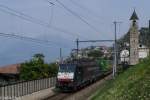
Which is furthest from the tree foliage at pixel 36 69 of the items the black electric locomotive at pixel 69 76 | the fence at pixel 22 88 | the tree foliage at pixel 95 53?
the tree foliage at pixel 95 53

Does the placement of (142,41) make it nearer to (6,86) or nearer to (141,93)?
(6,86)

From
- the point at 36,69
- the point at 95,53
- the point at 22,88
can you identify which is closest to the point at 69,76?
the point at 22,88

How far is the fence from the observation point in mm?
31761

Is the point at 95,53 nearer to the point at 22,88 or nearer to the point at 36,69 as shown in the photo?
the point at 36,69

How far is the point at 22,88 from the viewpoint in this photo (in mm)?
36000

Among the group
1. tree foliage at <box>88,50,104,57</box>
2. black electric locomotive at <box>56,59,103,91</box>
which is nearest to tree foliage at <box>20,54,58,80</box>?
black electric locomotive at <box>56,59,103,91</box>

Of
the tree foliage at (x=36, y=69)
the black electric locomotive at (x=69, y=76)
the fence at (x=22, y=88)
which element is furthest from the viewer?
the tree foliage at (x=36, y=69)

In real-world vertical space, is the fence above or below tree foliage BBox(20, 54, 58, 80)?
below

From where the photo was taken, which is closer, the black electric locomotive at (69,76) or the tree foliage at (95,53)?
the black electric locomotive at (69,76)

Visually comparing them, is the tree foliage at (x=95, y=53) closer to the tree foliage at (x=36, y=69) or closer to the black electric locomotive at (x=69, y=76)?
the tree foliage at (x=36, y=69)

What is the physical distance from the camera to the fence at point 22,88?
104 feet

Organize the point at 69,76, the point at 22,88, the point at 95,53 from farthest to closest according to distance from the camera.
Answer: the point at 95,53 → the point at 69,76 → the point at 22,88

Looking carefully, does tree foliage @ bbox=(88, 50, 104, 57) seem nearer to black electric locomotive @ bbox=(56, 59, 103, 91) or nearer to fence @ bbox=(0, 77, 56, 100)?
fence @ bbox=(0, 77, 56, 100)

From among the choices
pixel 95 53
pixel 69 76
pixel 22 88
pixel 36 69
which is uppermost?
pixel 95 53
